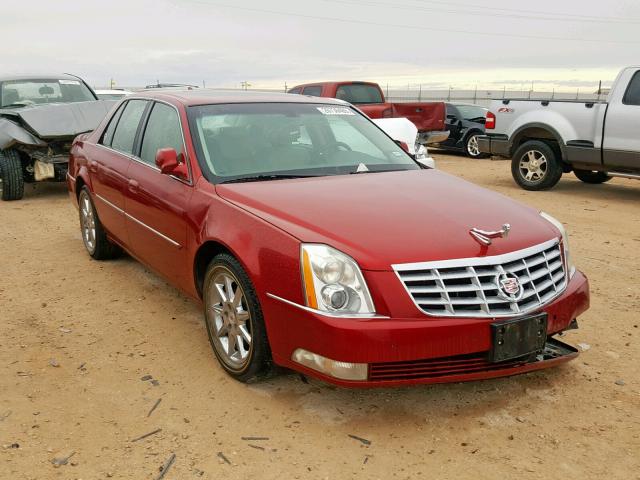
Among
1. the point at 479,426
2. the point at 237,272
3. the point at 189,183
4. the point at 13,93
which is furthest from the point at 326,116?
the point at 13,93

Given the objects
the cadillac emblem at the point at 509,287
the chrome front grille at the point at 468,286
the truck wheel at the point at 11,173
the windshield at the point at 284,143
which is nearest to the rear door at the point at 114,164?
the windshield at the point at 284,143

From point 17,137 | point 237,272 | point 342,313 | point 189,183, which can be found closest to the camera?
point 342,313

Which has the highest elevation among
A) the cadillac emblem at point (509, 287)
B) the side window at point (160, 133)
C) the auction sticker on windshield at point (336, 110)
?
the auction sticker on windshield at point (336, 110)

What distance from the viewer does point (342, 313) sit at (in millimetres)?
2855

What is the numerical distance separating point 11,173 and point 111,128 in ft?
15.5

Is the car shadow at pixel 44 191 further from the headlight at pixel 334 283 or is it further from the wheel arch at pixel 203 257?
the headlight at pixel 334 283

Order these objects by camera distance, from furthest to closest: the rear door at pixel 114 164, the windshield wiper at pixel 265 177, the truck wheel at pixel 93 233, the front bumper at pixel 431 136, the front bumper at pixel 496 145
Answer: the front bumper at pixel 431 136 → the front bumper at pixel 496 145 → the truck wheel at pixel 93 233 → the rear door at pixel 114 164 → the windshield wiper at pixel 265 177

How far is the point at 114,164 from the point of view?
511 cm

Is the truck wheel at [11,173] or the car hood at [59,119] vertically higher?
the car hood at [59,119]

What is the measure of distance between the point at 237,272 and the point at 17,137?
23.4 feet

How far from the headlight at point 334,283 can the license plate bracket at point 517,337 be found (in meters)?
0.60

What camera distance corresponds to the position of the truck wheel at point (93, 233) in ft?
19.1

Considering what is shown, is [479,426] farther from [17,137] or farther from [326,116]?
[17,137]

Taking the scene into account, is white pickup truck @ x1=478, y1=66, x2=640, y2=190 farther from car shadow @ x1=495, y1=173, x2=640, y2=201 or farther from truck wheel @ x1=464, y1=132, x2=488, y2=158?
truck wheel @ x1=464, y1=132, x2=488, y2=158
